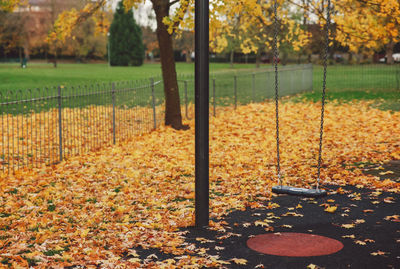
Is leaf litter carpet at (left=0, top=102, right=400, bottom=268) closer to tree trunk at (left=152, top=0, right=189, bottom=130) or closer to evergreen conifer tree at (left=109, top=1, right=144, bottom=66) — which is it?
tree trunk at (left=152, top=0, right=189, bottom=130)

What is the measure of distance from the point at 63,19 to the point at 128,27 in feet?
173

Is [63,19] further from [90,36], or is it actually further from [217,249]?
Answer: [90,36]

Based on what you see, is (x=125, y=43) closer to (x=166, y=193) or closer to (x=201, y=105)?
(x=166, y=193)

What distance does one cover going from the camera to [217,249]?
5523 millimetres

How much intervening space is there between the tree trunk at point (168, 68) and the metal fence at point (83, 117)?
438mm

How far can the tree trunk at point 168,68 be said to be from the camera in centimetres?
1413

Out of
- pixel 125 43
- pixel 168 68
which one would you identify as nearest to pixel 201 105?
pixel 168 68

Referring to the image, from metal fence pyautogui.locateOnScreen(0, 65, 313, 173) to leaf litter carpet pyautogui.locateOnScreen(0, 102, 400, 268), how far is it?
0.79 m

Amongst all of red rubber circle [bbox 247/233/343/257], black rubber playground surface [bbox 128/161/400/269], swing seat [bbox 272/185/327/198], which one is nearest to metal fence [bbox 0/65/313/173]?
black rubber playground surface [bbox 128/161/400/269]

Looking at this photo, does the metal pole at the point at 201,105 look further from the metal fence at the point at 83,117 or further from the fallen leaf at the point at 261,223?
the metal fence at the point at 83,117

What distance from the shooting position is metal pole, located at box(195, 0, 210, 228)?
600 centimetres

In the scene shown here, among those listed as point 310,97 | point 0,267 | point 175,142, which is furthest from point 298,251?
point 310,97

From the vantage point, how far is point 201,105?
6090 mm

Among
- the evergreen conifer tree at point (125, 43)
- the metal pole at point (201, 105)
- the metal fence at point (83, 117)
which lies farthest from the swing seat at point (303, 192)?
the evergreen conifer tree at point (125, 43)
